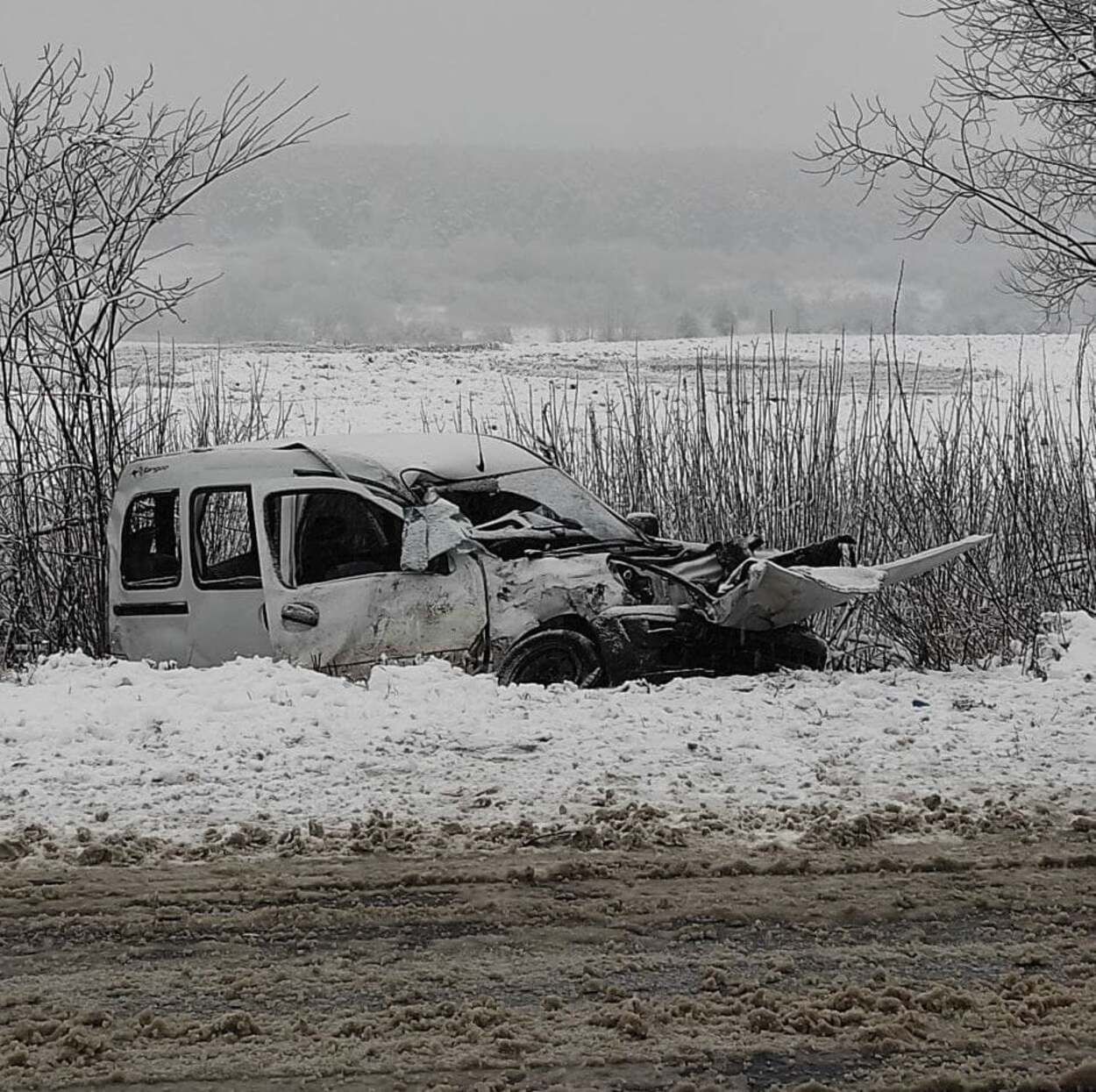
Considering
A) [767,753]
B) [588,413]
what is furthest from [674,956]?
[588,413]

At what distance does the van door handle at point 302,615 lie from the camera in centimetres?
1033

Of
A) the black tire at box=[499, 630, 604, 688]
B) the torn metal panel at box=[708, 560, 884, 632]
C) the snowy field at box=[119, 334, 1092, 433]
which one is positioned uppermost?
the snowy field at box=[119, 334, 1092, 433]

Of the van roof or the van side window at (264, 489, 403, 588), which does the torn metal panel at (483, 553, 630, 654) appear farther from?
the van roof

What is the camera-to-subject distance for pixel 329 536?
10570 millimetres

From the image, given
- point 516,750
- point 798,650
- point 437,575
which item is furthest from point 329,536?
point 798,650

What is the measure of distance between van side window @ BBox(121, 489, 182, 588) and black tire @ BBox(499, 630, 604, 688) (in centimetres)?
272

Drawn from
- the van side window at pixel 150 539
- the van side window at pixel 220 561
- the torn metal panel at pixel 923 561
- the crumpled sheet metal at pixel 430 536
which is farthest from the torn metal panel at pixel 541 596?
the van side window at pixel 150 539

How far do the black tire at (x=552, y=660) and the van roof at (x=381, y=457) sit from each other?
1.52 m

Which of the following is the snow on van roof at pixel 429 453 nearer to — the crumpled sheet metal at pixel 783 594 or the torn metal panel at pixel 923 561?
the crumpled sheet metal at pixel 783 594

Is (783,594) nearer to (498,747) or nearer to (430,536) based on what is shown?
(430,536)

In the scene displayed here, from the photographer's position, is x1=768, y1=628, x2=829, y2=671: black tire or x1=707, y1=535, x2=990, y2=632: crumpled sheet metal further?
x1=768, y1=628, x2=829, y2=671: black tire

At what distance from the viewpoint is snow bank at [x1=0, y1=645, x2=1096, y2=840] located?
7.74m

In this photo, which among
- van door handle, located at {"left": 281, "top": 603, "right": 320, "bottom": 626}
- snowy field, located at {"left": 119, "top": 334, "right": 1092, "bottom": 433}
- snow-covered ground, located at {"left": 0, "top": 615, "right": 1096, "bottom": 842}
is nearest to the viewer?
snow-covered ground, located at {"left": 0, "top": 615, "right": 1096, "bottom": 842}

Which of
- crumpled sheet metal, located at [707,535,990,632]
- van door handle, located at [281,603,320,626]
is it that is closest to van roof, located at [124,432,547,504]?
van door handle, located at [281,603,320,626]
